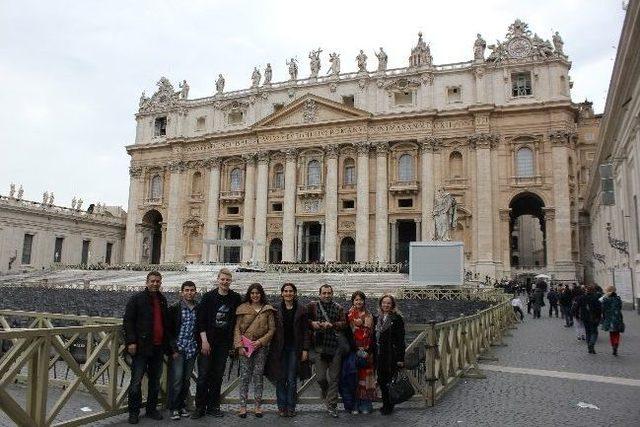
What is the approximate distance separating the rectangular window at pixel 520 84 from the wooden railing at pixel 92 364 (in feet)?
124

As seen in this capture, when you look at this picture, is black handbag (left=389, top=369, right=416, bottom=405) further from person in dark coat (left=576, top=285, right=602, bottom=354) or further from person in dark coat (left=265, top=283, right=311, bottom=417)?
person in dark coat (left=576, top=285, right=602, bottom=354)

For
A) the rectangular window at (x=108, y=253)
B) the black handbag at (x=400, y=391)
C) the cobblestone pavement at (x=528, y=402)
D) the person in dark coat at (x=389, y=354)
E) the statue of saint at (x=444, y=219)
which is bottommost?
the cobblestone pavement at (x=528, y=402)

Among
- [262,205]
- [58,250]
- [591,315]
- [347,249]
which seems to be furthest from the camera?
[58,250]

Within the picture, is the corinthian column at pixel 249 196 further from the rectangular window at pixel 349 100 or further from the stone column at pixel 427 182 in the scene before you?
the stone column at pixel 427 182

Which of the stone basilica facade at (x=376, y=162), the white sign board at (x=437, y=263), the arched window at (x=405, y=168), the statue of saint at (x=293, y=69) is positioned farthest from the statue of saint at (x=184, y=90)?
the white sign board at (x=437, y=263)

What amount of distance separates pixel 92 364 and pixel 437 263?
20257mm

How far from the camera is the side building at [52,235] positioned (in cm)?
4938

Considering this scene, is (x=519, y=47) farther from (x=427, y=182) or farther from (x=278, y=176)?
(x=278, y=176)

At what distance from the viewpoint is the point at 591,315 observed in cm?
→ 1280

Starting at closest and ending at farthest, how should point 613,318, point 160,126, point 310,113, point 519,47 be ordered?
1. point 613,318
2. point 519,47
3. point 310,113
4. point 160,126

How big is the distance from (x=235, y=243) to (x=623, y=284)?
29.1m

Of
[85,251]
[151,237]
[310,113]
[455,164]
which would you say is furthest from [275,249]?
[85,251]

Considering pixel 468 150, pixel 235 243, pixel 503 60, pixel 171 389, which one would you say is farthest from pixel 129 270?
pixel 171 389

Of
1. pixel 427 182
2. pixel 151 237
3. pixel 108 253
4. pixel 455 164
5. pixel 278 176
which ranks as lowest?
pixel 108 253
